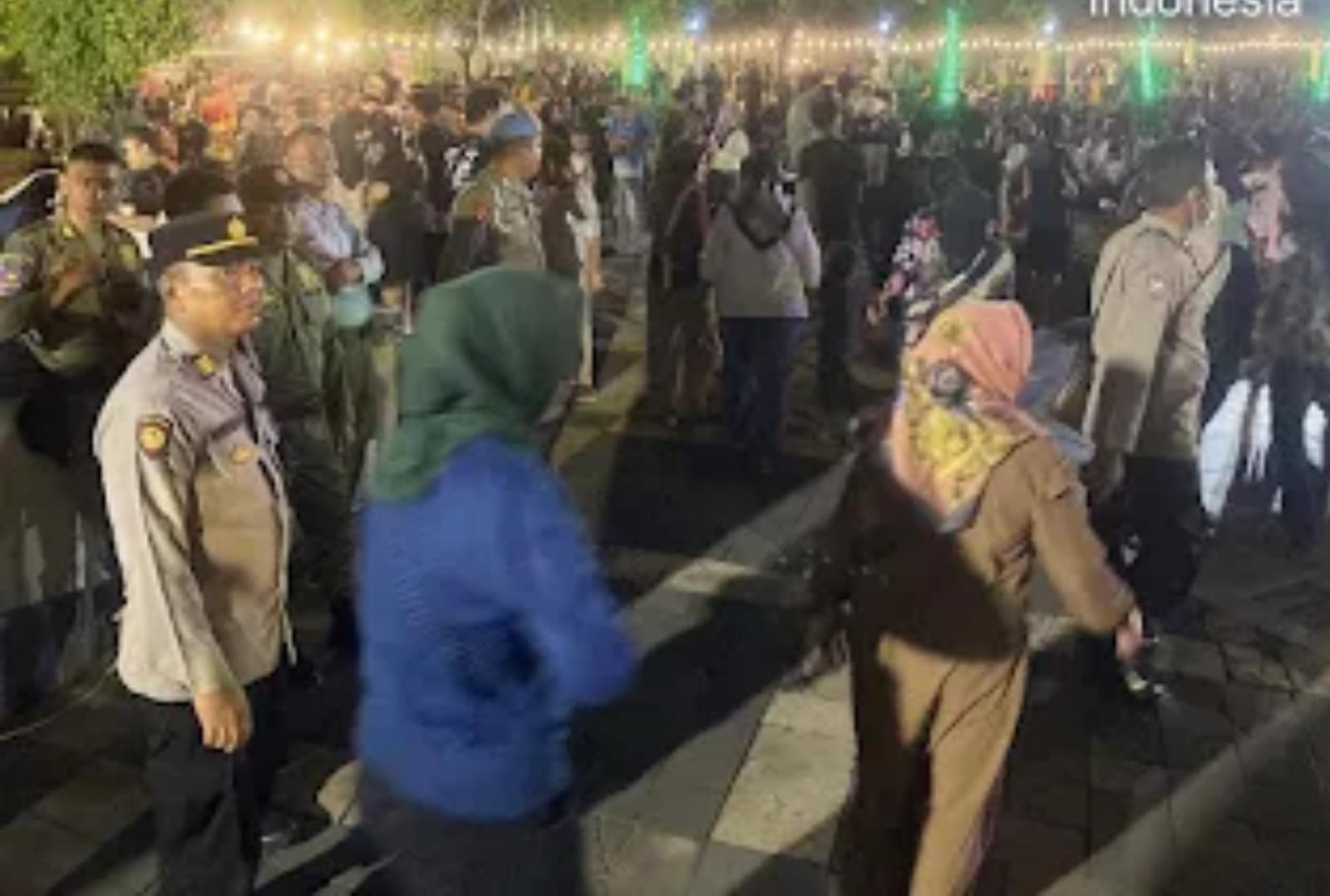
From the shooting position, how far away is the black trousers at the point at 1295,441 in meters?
6.89

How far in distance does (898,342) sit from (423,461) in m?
6.99

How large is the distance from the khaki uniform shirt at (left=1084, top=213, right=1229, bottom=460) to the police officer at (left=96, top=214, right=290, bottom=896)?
9.97ft

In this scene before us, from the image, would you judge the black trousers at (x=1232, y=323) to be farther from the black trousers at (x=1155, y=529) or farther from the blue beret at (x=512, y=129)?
the blue beret at (x=512, y=129)

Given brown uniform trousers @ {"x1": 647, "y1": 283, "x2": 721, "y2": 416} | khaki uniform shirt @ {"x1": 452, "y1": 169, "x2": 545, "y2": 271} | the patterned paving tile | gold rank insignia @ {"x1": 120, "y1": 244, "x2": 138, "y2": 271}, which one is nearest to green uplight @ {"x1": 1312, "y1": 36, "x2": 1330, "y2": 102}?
brown uniform trousers @ {"x1": 647, "y1": 283, "x2": 721, "y2": 416}

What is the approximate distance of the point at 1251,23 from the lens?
6028 cm

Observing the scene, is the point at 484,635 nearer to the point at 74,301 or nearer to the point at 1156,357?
the point at 74,301

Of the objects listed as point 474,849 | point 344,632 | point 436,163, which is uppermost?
point 436,163

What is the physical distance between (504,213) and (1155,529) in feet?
10.0

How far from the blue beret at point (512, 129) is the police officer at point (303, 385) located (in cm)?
110

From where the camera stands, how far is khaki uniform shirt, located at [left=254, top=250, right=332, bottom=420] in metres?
4.82

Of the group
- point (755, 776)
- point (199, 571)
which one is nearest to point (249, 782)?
point (199, 571)

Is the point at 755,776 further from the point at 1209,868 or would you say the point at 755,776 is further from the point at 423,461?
the point at 423,461

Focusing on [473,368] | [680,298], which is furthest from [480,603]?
[680,298]

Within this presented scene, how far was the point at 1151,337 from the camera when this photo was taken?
494 centimetres
